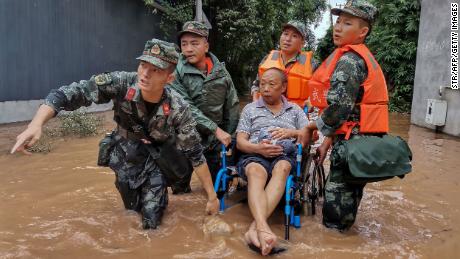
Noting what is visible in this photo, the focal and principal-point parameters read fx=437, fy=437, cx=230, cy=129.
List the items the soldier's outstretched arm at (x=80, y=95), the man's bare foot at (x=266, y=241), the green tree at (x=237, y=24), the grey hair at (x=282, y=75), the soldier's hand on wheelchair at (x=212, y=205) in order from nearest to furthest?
the soldier's outstretched arm at (x=80, y=95) < the man's bare foot at (x=266, y=241) < the soldier's hand on wheelchair at (x=212, y=205) < the grey hair at (x=282, y=75) < the green tree at (x=237, y=24)

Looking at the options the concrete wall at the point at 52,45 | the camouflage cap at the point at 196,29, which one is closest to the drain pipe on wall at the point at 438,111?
the camouflage cap at the point at 196,29

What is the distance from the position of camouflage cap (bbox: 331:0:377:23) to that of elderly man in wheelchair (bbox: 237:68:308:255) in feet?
2.97

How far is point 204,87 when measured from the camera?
4.39m

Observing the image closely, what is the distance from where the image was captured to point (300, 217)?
399cm

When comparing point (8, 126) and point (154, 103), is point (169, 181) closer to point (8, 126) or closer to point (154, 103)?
point (154, 103)

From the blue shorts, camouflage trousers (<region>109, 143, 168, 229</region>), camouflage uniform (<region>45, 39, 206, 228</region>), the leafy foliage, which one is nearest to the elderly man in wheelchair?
the blue shorts

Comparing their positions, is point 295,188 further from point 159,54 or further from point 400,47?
point 400,47

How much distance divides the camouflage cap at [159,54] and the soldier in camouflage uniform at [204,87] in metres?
0.96

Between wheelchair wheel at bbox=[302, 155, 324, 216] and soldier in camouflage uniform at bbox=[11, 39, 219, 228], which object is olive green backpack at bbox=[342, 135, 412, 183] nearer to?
wheelchair wheel at bbox=[302, 155, 324, 216]

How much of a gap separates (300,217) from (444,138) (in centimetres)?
557

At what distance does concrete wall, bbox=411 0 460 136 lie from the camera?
8.56 meters

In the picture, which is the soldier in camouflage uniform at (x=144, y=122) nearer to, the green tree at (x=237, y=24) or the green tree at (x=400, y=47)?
the green tree at (x=237, y=24)

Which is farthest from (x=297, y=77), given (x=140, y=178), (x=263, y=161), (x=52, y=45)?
(x=52, y=45)

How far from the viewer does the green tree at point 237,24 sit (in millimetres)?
12578
